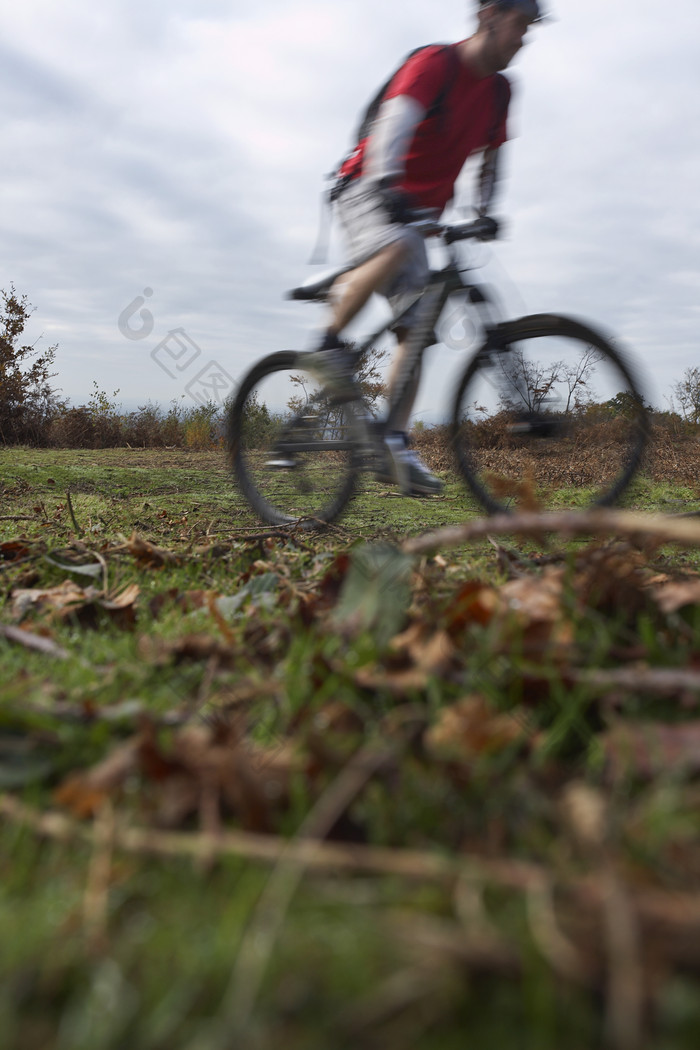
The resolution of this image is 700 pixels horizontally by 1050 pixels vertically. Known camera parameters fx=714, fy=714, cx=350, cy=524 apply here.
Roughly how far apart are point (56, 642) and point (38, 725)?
67 centimetres

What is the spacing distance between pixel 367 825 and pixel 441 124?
3839 mm

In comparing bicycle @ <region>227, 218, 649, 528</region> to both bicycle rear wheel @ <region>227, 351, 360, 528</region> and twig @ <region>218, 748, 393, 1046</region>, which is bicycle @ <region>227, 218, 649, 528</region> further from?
twig @ <region>218, 748, 393, 1046</region>

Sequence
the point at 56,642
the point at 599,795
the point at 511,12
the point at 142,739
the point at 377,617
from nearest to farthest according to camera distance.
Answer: the point at 599,795
the point at 142,739
the point at 377,617
the point at 56,642
the point at 511,12

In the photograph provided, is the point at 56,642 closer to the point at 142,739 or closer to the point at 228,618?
the point at 228,618

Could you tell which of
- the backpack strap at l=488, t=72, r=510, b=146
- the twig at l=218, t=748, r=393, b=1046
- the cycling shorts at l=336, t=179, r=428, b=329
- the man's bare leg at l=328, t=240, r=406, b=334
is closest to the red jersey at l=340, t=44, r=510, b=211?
the backpack strap at l=488, t=72, r=510, b=146

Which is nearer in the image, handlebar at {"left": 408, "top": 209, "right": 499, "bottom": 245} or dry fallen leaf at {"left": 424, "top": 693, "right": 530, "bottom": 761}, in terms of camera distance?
dry fallen leaf at {"left": 424, "top": 693, "right": 530, "bottom": 761}

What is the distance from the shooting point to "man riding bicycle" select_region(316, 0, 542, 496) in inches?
143

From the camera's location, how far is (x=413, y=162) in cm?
384

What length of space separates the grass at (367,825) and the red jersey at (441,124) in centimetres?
302

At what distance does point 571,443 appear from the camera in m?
4.14

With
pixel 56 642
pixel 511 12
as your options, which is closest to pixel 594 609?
pixel 56 642

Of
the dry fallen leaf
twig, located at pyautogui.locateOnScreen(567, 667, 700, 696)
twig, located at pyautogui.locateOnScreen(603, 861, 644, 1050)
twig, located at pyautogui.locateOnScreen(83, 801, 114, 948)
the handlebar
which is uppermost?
the handlebar

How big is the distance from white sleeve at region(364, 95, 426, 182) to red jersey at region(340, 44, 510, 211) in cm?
5

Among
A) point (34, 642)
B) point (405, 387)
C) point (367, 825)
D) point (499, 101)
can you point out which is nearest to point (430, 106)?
point (499, 101)
